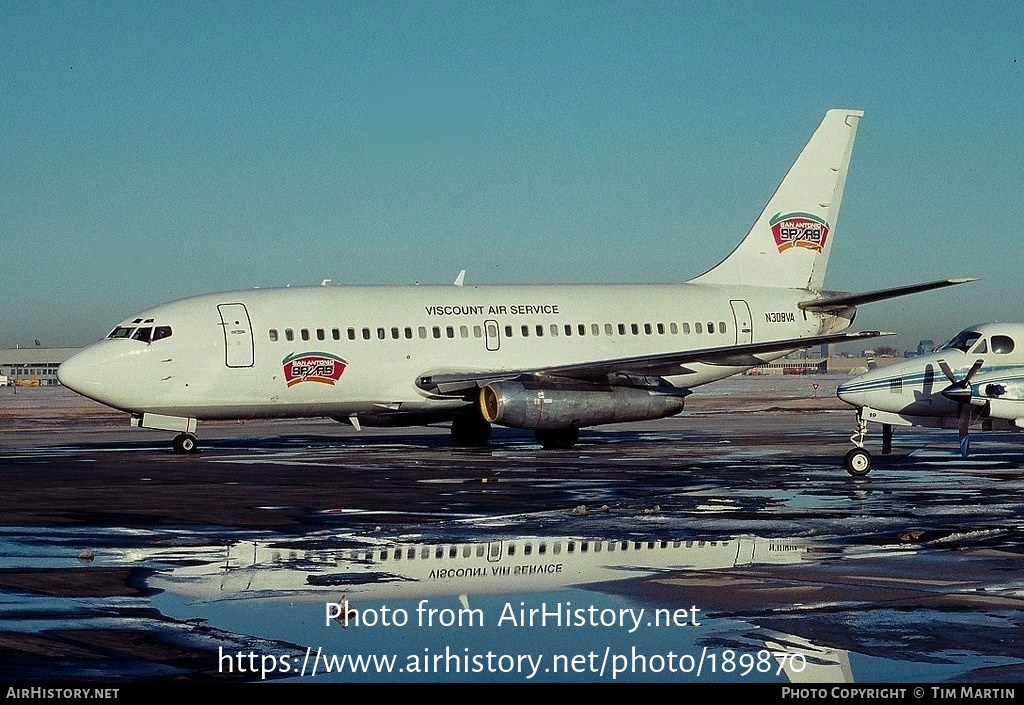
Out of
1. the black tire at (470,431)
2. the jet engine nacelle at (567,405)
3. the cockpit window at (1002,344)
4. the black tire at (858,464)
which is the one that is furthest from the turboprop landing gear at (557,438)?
the cockpit window at (1002,344)

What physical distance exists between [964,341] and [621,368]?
30.0 ft

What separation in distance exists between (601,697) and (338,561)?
5.30 meters

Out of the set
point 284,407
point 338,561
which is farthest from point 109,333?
point 338,561

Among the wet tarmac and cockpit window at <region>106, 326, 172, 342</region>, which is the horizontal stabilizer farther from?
cockpit window at <region>106, 326, 172, 342</region>

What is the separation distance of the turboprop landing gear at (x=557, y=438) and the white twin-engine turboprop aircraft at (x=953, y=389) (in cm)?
936

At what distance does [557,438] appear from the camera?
2967 cm

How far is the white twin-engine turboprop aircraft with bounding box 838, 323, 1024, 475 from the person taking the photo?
20172mm

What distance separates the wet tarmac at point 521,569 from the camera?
26.6ft

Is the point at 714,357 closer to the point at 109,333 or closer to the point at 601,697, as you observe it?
the point at 109,333

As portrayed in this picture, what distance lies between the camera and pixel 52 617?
31.1ft

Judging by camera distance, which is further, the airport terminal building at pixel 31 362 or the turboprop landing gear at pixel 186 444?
the airport terminal building at pixel 31 362

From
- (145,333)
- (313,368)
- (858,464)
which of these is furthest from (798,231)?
(145,333)

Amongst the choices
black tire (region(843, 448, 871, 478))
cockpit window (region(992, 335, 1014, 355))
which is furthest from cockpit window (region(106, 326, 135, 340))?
cockpit window (region(992, 335, 1014, 355))

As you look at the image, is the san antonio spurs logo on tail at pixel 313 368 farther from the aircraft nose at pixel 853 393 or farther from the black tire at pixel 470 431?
the aircraft nose at pixel 853 393
